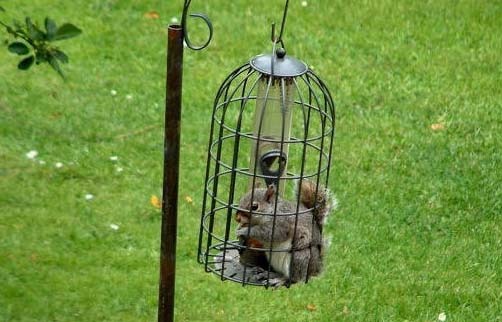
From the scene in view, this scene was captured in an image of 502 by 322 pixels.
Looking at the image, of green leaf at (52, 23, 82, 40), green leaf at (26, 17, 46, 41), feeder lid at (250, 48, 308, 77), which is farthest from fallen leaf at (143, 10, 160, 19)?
feeder lid at (250, 48, 308, 77)

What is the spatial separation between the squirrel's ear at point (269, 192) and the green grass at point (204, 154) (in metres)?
1.48

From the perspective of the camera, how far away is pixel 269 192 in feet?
10.9

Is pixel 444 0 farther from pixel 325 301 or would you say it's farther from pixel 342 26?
pixel 325 301

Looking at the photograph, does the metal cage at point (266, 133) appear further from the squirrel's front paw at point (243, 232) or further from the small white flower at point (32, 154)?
the small white flower at point (32, 154)

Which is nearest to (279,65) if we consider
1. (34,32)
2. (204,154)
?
(34,32)

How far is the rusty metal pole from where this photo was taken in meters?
2.83

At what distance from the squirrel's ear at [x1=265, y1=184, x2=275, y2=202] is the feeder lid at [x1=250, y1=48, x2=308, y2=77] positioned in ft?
1.30

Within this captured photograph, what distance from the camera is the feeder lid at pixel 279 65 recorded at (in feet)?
10.3

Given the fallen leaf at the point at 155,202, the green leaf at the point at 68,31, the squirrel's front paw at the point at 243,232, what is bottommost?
the fallen leaf at the point at 155,202

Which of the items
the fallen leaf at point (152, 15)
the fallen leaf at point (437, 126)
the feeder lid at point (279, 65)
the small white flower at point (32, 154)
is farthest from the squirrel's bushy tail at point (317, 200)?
the fallen leaf at point (152, 15)

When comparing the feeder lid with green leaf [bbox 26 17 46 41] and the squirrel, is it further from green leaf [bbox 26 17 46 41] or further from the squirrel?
green leaf [bbox 26 17 46 41]

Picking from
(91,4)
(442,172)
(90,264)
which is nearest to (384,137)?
(442,172)

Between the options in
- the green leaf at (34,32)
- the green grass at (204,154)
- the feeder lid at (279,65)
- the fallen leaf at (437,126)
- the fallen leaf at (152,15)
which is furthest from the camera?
the fallen leaf at (152,15)

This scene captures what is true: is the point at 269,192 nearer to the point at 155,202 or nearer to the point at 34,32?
the point at 34,32
